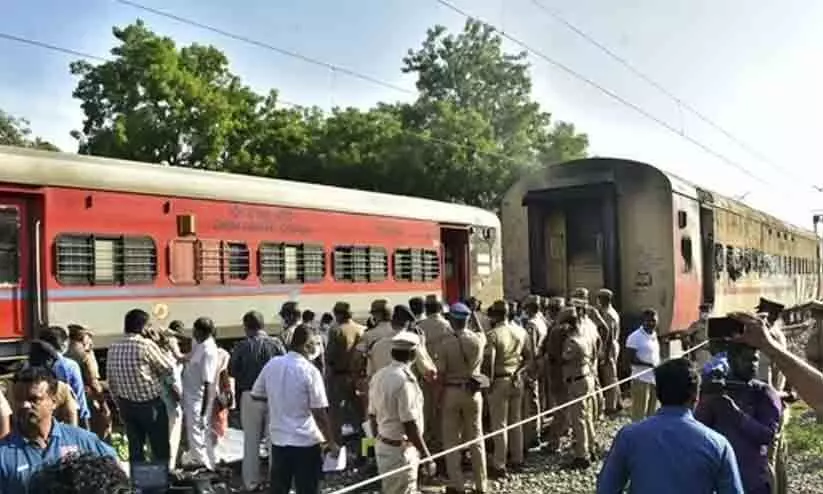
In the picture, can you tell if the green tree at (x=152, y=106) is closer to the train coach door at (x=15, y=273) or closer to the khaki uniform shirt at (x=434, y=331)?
the train coach door at (x=15, y=273)

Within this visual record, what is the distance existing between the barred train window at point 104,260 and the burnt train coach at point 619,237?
19.6 ft

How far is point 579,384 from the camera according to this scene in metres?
10.6

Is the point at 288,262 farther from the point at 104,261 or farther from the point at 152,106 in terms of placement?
the point at 152,106

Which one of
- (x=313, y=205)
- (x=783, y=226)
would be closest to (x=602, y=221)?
(x=313, y=205)

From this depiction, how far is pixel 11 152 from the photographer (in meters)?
10.9

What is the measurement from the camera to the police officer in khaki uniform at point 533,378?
11.1 meters

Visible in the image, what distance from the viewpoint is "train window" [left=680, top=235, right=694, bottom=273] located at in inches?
602

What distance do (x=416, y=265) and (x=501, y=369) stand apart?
26.3 ft

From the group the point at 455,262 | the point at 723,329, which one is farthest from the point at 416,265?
the point at 723,329

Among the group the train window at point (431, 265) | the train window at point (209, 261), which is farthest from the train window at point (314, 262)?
the train window at point (431, 265)

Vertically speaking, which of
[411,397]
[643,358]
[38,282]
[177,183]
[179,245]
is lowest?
[643,358]

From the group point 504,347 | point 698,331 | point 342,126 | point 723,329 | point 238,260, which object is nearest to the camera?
point 723,329

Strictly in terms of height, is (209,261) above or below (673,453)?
above

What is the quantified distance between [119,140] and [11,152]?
1632cm
